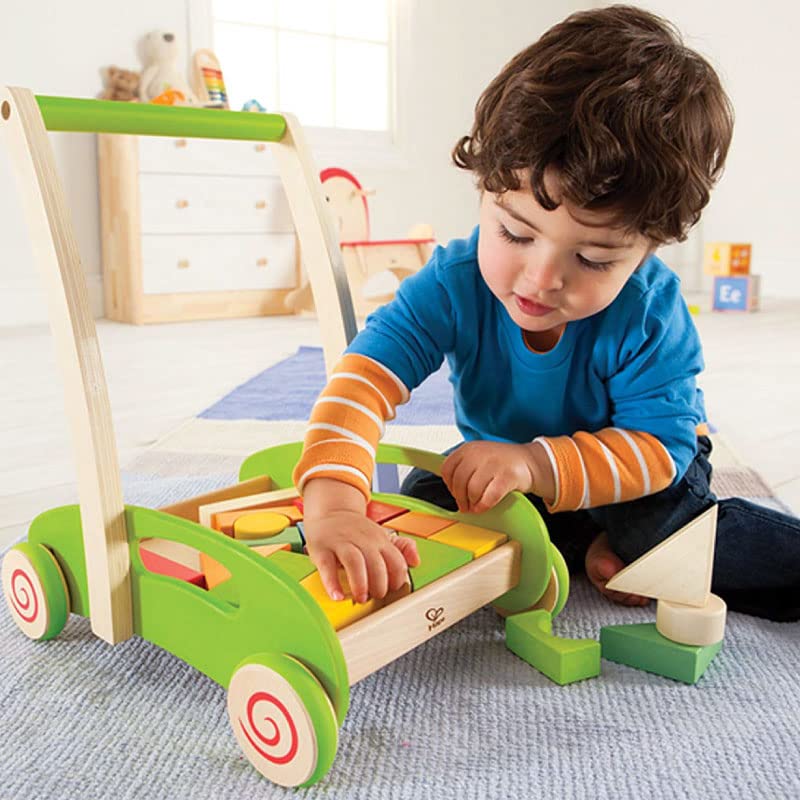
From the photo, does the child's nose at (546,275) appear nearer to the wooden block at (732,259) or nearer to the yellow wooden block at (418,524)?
the yellow wooden block at (418,524)

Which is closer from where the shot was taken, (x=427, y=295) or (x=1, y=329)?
(x=427, y=295)

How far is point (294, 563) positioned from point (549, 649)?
18 centimetres

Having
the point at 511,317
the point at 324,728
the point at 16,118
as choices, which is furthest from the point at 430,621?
the point at 16,118

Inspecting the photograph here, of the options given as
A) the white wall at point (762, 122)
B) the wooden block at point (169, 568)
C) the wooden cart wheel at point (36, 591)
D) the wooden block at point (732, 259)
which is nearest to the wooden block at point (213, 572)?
the wooden block at point (169, 568)

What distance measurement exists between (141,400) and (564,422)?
958 millimetres

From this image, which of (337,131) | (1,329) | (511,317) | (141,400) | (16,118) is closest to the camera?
(16,118)

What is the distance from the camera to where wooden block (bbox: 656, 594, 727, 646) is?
0.61 m

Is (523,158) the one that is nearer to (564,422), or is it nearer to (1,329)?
(564,422)

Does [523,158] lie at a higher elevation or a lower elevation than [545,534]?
higher

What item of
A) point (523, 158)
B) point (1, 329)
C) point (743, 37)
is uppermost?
point (743, 37)

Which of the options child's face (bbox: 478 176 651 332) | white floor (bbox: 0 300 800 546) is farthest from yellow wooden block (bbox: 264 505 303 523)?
white floor (bbox: 0 300 800 546)

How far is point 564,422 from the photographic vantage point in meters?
0.75

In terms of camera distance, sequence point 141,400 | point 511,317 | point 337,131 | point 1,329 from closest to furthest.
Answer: point 511,317
point 141,400
point 1,329
point 337,131

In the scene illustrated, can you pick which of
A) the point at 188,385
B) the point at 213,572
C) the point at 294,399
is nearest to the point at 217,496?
the point at 213,572
